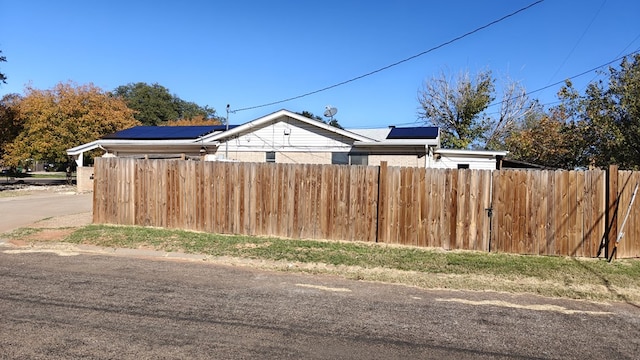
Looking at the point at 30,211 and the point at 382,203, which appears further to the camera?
the point at 30,211

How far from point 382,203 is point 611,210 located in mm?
4638

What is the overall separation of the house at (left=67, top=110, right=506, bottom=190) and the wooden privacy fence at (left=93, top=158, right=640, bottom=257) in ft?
23.1

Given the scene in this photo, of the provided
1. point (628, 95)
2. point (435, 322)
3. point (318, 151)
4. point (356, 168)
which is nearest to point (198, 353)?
point (435, 322)

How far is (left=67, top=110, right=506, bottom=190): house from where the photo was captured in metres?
17.1

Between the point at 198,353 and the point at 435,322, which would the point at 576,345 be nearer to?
the point at 435,322

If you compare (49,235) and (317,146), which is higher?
(317,146)

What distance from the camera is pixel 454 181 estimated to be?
9.47 meters

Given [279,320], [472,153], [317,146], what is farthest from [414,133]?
[279,320]

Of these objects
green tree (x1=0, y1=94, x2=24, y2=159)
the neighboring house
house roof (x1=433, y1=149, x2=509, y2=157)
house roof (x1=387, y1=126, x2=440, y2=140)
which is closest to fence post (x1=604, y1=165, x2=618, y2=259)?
the neighboring house

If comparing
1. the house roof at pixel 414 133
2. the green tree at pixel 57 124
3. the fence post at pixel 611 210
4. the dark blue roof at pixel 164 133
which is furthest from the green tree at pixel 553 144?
the green tree at pixel 57 124

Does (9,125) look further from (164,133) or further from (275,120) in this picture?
(275,120)

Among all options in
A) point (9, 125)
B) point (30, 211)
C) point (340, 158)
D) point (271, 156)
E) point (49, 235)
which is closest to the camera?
point (49, 235)

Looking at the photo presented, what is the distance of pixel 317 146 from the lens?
17.8 m

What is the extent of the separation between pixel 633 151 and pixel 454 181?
1020 centimetres
